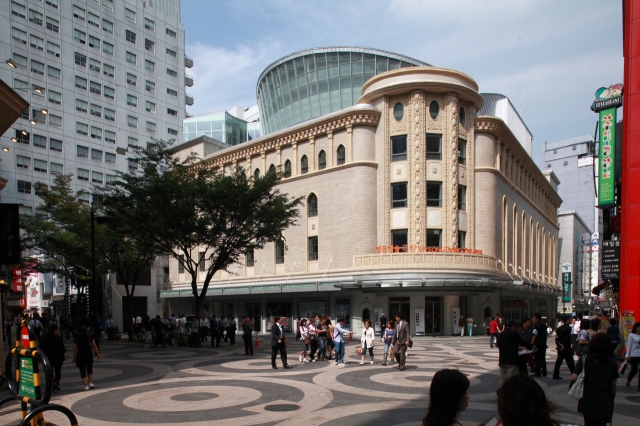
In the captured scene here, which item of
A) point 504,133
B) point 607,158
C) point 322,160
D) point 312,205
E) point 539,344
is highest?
point 504,133

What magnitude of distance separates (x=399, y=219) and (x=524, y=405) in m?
32.8

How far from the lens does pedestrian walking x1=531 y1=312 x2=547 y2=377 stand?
15031mm

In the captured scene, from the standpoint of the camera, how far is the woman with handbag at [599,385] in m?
6.45

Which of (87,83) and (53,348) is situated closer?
(53,348)

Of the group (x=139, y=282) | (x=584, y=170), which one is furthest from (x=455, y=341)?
(x=584, y=170)

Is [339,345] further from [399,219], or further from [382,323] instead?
[399,219]

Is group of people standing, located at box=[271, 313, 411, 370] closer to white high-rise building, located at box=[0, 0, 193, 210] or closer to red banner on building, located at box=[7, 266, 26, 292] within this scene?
red banner on building, located at box=[7, 266, 26, 292]

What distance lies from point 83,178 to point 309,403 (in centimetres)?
6054

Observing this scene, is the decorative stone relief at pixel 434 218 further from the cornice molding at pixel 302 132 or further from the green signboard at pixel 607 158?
the green signboard at pixel 607 158

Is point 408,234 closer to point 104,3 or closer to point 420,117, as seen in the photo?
point 420,117

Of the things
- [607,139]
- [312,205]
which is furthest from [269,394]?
[312,205]

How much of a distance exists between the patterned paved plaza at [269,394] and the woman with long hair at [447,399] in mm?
6832

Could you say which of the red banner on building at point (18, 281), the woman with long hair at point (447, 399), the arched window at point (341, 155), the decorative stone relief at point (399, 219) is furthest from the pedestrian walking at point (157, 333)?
the woman with long hair at point (447, 399)

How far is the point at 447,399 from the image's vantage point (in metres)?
3.47
